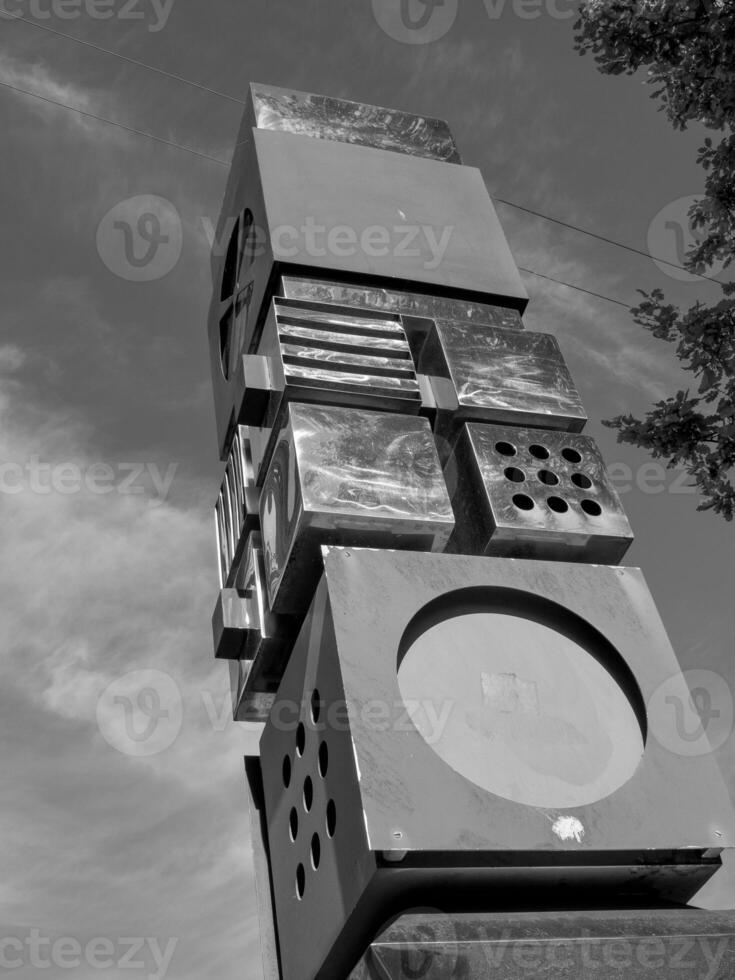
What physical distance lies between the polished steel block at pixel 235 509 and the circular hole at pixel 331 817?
2.58 metres

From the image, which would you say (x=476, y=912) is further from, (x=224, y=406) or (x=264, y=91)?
(x=264, y=91)

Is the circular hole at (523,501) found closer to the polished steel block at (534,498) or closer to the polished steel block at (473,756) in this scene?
the polished steel block at (534,498)

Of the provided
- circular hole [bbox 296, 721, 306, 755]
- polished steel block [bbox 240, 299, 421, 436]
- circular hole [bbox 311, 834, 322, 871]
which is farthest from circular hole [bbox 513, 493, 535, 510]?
circular hole [bbox 311, 834, 322, 871]

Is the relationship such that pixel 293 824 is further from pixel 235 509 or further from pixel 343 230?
pixel 343 230

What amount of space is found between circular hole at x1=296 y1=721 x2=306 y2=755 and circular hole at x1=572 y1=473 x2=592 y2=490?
2401 mm

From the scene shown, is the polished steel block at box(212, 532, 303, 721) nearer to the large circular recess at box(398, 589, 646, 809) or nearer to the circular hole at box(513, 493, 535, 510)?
the large circular recess at box(398, 589, 646, 809)

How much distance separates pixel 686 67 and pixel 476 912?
598 centimetres

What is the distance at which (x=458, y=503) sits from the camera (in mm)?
7188

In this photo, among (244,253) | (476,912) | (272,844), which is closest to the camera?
(476,912)

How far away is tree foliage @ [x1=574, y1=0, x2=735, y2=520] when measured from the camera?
25.3 ft

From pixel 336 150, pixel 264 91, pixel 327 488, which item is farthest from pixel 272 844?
pixel 264 91

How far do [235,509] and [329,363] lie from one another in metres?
1.42

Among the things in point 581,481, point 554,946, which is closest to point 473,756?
point 554,946

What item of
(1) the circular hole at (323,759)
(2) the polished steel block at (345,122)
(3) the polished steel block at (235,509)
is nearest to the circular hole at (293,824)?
(1) the circular hole at (323,759)
